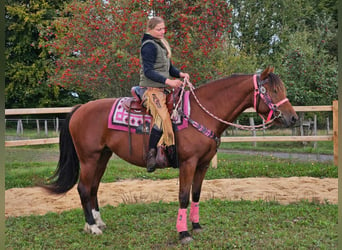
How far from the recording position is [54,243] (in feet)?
12.5

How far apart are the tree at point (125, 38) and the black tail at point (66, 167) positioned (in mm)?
4328

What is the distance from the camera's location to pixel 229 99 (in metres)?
3.92

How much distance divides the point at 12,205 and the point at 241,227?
3.78 m

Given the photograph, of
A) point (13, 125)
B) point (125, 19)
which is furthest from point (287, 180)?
point (13, 125)

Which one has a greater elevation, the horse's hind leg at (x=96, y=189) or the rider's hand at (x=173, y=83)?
the rider's hand at (x=173, y=83)

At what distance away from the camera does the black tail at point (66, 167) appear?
446 cm

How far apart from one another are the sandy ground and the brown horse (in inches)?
43.7

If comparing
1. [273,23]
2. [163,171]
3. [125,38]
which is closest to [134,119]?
[163,171]

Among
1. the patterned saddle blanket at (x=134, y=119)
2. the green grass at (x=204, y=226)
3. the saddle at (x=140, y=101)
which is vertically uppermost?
the saddle at (x=140, y=101)

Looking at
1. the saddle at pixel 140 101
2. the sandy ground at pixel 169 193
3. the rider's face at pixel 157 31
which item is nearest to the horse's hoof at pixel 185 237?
the saddle at pixel 140 101

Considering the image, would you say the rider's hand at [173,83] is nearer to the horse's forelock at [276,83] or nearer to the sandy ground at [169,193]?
the horse's forelock at [276,83]

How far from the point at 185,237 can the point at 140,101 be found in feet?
5.67

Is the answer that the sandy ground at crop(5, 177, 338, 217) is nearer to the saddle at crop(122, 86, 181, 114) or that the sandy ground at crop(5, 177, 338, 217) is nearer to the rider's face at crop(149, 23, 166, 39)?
the saddle at crop(122, 86, 181, 114)

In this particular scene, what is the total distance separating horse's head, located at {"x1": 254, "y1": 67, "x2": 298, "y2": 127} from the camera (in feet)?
11.9
